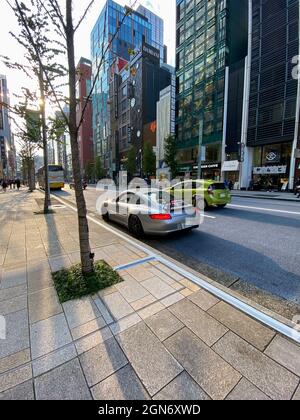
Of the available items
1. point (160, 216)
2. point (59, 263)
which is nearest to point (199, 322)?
point (59, 263)

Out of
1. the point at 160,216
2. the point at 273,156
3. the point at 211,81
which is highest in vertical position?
the point at 211,81

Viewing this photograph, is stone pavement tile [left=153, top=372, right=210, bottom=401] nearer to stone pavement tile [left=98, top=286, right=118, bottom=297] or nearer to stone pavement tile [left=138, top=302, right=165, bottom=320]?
stone pavement tile [left=138, top=302, right=165, bottom=320]

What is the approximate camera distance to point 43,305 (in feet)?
8.74

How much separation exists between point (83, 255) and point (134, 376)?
195 cm

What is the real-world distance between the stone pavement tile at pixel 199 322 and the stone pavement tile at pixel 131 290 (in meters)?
0.50

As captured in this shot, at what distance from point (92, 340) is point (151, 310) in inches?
30.0

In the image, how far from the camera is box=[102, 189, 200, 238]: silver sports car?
538 centimetres

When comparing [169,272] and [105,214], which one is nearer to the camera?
[169,272]

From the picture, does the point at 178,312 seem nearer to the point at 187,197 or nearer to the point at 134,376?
the point at 134,376

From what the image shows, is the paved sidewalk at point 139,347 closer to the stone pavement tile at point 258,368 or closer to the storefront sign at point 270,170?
the stone pavement tile at point 258,368

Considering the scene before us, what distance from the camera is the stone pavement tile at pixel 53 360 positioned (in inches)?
69.5

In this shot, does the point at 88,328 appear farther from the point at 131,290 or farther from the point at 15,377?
the point at 131,290

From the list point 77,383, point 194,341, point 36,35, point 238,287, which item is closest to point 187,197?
point 238,287

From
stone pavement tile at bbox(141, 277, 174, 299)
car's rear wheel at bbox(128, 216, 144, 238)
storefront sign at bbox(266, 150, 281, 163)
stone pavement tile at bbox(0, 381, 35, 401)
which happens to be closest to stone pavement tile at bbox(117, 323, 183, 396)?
stone pavement tile at bbox(141, 277, 174, 299)
